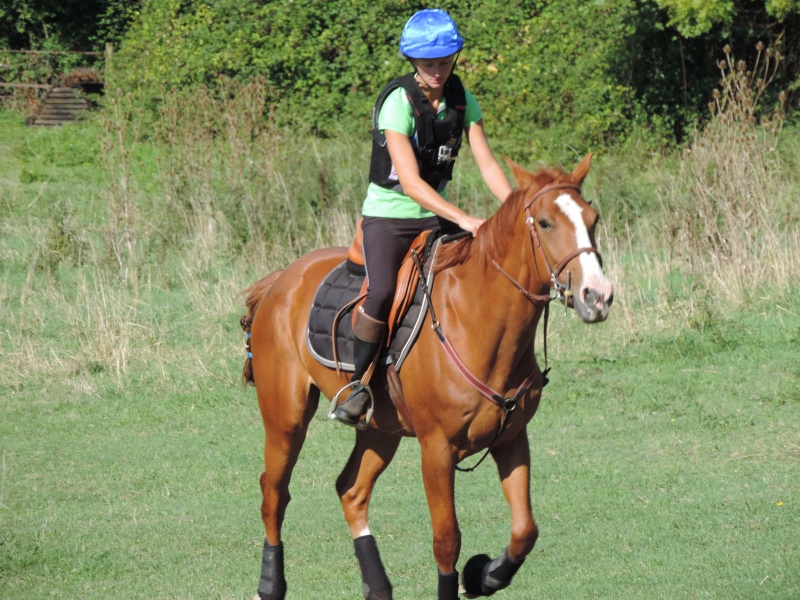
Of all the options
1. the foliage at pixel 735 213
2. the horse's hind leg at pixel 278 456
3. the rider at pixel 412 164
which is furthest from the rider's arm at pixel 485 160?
the foliage at pixel 735 213

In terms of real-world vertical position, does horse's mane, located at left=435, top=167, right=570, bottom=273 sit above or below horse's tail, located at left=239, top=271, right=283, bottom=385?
above

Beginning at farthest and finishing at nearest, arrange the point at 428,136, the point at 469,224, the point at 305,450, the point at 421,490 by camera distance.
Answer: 1. the point at 305,450
2. the point at 421,490
3. the point at 428,136
4. the point at 469,224

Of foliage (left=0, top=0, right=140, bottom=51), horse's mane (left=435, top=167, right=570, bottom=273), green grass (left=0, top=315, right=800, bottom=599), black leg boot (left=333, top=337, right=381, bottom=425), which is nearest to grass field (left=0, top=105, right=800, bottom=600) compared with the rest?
green grass (left=0, top=315, right=800, bottom=599)

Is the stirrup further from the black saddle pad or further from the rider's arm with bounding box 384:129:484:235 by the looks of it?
the rider's arm with bounding box 384:129:484:235

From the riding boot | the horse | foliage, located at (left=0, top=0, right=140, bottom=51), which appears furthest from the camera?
foliage, located at (left=0, top=0, right=140, bottom=51)

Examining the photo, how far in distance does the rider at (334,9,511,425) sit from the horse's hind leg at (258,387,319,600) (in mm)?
636

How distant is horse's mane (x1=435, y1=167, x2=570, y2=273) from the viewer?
437 centimetres

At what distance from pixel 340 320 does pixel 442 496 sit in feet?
3.44

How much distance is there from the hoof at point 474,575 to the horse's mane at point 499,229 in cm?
133

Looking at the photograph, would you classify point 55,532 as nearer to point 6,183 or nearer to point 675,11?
point 6,183

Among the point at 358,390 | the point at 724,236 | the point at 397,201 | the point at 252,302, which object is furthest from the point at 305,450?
the point at 724,236

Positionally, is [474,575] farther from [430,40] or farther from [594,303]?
[430,40]

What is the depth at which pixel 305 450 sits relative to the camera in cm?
845

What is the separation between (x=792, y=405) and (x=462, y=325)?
195 inches
